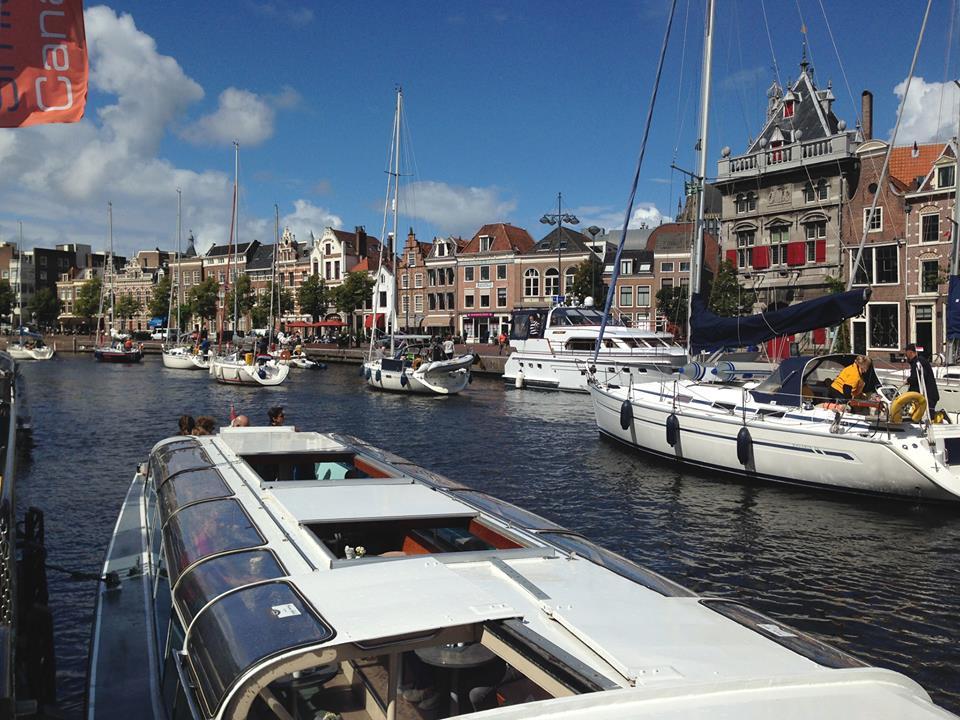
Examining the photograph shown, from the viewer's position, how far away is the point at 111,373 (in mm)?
52562

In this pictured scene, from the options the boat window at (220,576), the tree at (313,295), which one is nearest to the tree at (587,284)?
the tree at (313,295)

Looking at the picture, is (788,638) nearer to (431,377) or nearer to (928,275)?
(431,377)

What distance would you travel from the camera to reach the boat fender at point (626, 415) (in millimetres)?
20156

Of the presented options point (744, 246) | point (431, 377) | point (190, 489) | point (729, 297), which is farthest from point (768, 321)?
point (744, 246)

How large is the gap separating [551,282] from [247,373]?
33775 mm

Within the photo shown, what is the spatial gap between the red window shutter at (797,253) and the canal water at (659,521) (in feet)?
85.8

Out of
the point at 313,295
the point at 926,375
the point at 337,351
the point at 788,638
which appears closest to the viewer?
the point at 788,638

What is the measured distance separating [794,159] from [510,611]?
167 feet

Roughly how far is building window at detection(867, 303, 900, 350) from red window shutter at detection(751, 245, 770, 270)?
7214 millimetres

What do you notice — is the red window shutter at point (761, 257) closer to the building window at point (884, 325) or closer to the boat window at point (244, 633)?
the building window at point (884, 325)

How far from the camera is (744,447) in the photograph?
16.5 m

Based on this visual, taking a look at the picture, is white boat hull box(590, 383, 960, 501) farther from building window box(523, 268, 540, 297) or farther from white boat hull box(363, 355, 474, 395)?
building window box(523, 268, 540, 297)

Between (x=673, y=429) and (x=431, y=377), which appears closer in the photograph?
(x=673, y=429)

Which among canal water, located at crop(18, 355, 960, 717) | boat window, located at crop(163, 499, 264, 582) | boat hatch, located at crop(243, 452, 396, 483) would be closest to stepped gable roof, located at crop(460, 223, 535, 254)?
canal water, located at crop(18, 355, 960, 717)
